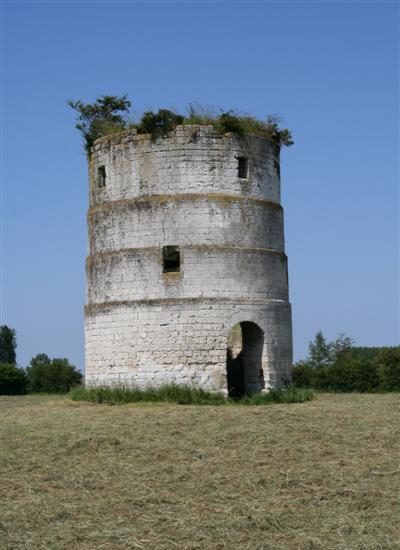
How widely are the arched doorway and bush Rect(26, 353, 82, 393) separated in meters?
11.2

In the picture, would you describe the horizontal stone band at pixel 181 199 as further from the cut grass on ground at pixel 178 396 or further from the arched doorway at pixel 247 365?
the cut grass on ground at pixel 178 396

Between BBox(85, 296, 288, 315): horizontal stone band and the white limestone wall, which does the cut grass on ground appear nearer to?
the white limestone wall

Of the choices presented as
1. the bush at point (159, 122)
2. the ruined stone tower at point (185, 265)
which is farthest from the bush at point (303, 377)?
the bush at point (159, 122)

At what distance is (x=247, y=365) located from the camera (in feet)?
68.0

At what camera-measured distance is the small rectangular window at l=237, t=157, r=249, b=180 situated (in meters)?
20.5

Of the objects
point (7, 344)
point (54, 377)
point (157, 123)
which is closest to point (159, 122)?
point (157, 123)

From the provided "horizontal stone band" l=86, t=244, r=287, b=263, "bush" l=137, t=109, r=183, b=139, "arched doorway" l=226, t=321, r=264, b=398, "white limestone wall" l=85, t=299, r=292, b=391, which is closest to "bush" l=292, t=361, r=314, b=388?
"arched doorway" l=226, t=321, r=264, b=398

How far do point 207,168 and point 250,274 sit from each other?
8.96ft

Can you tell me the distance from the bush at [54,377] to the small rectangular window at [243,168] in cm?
1416

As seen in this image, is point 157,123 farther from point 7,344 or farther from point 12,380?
point 7,344

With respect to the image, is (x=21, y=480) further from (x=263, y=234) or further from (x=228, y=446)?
(x=263, y=234)

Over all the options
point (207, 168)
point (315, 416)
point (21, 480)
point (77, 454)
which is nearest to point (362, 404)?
point (315, 416)

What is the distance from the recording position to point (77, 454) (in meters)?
13.1

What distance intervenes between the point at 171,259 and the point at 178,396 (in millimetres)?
3283
